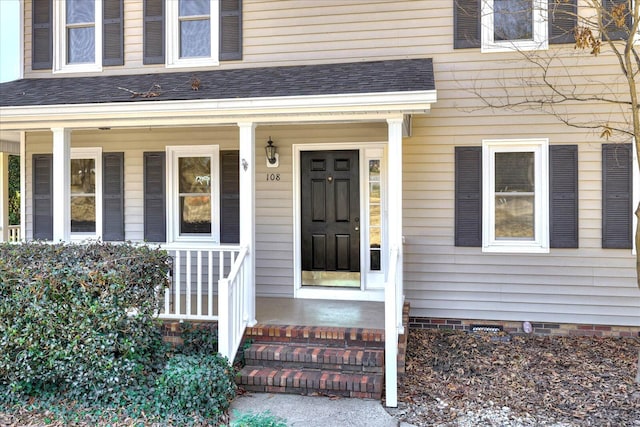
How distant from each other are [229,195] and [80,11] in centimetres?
351

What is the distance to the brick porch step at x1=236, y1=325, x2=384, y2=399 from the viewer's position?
14.1 feet

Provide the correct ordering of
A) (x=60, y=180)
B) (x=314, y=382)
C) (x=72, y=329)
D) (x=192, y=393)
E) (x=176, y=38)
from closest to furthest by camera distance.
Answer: (x=192, y=393) < (x=72, y=329) < (x=314, y=382) < (x=60, y=180) < (x=176, y=38)

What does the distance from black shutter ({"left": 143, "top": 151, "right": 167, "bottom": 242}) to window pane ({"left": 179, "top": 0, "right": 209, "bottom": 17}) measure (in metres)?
1.96

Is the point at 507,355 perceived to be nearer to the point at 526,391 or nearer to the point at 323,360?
the point at 526,391

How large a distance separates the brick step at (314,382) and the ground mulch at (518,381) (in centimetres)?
29

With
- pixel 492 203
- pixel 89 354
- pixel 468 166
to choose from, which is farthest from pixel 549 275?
pixel 89 354

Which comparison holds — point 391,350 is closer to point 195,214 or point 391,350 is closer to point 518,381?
point 518,381

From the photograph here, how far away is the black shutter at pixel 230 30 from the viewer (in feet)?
21.4

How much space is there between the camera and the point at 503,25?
236 inches

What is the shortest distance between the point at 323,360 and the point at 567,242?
3317mm

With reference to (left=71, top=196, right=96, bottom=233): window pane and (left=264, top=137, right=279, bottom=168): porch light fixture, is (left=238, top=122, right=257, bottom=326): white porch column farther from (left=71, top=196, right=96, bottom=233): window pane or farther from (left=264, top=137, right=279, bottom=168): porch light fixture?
(left=71, top=196, right=96, bottom=233): window pane

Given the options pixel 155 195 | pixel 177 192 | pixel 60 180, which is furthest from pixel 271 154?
pixel 60 180

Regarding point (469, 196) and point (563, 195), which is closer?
point (563, 195)

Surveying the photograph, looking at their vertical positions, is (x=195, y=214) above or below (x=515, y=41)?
below
